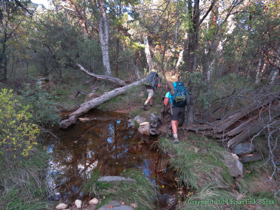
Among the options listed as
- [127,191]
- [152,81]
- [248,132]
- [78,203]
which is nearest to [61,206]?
[78,203]

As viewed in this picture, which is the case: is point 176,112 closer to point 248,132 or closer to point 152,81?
point 248,132

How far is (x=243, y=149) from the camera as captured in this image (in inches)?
150

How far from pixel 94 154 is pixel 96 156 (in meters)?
0.13

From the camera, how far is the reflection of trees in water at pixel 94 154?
345cm

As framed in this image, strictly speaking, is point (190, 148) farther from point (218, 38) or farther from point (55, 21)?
point (55, 21)

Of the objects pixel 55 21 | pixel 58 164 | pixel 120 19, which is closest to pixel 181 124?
pixel 58 164

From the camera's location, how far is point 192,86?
485cm

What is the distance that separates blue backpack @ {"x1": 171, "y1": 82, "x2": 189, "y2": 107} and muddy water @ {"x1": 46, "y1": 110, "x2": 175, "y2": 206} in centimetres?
158

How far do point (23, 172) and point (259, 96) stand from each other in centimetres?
561

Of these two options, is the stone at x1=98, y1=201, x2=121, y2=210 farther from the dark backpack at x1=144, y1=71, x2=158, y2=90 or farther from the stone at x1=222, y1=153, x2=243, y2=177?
the dark backpack at x1=144, y1=71, x2=158, y2=90

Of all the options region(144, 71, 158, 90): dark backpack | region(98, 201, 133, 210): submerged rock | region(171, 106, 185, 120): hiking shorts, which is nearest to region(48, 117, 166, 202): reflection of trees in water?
region(98, 201, 133, 210): submerged rock

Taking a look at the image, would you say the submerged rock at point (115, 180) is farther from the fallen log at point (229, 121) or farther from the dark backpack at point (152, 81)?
the dark backpack at point (152, 81)

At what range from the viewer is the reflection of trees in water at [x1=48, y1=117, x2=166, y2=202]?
3453mm

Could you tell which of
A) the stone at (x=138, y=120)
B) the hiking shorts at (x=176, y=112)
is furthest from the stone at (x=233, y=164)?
the stone at (x=138, y=120)
